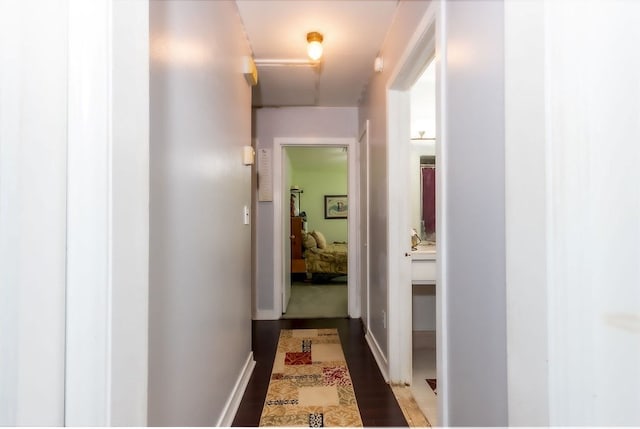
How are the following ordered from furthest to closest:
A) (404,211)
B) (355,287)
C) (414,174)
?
(355,287) → (414,174) → (404,211)

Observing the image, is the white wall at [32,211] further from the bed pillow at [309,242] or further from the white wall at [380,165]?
the bed pillow at [309,242]

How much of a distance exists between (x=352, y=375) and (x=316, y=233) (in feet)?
12.9

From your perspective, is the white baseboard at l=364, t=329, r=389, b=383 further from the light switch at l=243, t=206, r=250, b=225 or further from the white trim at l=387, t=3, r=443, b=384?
the light switch at l=243, t=206, r=250, b=225

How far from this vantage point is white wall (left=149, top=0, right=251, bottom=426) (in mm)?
927

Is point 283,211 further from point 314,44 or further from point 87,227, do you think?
point 87,227

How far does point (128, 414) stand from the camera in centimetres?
59

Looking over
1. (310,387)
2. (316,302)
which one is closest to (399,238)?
(310,387)

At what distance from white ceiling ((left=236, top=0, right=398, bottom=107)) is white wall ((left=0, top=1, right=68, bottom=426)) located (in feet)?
5.34

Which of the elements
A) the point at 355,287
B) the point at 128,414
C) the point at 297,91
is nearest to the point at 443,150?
the point at 128,414

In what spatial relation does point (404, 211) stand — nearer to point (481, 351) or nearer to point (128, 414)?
point (481, 351)

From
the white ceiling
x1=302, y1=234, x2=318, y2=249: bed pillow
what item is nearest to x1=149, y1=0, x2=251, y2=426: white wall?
the white ceiling

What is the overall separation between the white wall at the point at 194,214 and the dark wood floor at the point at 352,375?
179 mm

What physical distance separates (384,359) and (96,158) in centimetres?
219

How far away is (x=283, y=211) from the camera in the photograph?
138 inches
